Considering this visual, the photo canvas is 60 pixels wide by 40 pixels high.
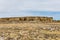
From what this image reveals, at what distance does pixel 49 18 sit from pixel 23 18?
6.31m

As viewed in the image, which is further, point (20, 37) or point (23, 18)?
point (23, 18)

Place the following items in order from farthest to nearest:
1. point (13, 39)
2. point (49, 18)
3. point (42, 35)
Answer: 1. point (49, 18)
2. point (42, 35)
3. point (13, 39)

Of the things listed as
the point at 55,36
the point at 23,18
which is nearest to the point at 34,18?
the point at 23,18

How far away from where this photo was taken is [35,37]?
15164mm

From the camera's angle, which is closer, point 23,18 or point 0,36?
point 0,36

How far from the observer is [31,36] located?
15.3m

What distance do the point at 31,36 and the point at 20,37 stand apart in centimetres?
99

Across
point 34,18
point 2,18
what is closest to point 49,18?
point 34,18

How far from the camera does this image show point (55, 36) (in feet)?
52.5

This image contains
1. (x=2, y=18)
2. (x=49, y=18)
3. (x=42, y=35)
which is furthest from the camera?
(x=49, y=18)

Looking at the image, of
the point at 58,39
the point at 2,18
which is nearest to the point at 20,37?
the point at 58,39

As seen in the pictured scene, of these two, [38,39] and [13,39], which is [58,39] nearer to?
[38,39]

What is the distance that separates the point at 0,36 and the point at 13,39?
1428mm

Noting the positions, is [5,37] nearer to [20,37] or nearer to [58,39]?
[20,37]
